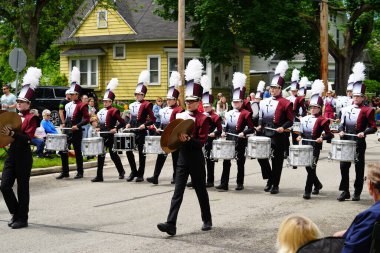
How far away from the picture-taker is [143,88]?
53.3 ft

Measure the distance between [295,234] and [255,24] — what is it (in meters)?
32.6

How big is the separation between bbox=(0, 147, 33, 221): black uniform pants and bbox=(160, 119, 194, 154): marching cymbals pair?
7.11 ft

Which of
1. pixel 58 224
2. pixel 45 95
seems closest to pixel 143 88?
pixel 58 224

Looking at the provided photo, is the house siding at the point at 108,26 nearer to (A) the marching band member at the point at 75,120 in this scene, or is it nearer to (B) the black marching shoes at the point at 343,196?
(A) the marching band member at the point at 75,120

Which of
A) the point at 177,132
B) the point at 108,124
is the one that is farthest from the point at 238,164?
the point at 177,132

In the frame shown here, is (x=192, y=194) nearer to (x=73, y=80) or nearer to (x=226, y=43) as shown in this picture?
(x=73, y=80)

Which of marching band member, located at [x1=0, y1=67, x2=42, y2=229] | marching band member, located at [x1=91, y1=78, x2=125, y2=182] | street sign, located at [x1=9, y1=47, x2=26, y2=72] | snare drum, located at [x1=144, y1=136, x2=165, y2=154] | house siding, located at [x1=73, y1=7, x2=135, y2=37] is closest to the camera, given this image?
marching band member, located at [x1=0, y1=67, x2=42, y2=229]

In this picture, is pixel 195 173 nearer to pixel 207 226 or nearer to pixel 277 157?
pixel 207 226

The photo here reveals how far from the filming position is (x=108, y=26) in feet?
150

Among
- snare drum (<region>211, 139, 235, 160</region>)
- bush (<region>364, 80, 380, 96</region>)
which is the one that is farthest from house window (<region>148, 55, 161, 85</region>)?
snare drum (<region>211, 139, 235, 160</region>)

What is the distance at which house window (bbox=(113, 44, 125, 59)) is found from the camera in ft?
149

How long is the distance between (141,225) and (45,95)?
941 inches

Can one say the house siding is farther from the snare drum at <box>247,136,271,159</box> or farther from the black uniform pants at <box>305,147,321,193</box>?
the black uniform pants at <box>305,147,321,193</box>

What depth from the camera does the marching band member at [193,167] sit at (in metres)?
9.88
